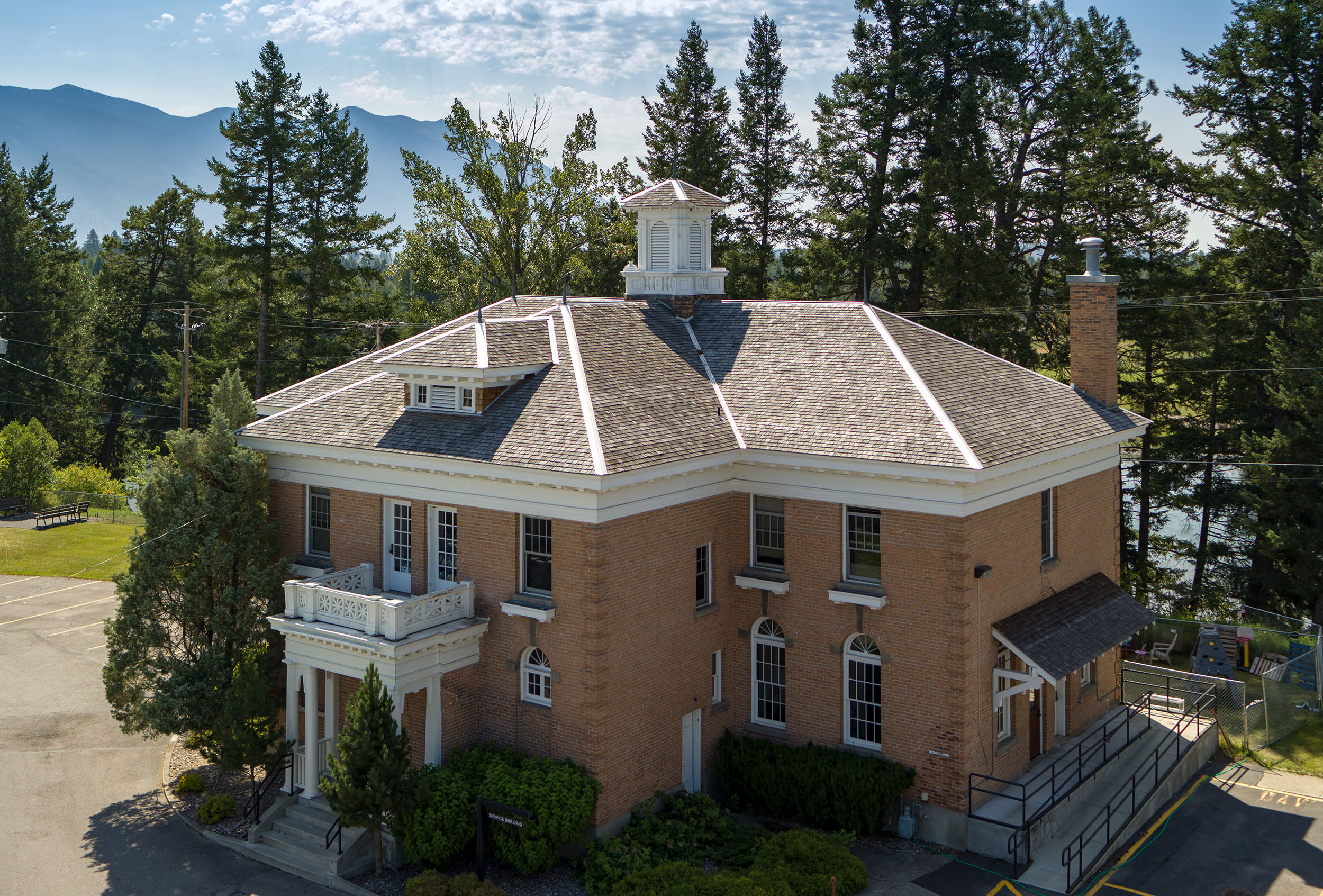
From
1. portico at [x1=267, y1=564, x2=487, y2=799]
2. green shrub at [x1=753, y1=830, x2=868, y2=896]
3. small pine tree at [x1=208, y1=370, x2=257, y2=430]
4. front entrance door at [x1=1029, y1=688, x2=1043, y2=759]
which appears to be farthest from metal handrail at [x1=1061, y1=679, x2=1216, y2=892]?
small pine tree at [x1=208, y1=370, x2=257, y2=430]

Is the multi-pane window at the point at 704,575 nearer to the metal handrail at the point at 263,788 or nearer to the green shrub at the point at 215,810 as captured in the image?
the metal handrail at the point at 263,788

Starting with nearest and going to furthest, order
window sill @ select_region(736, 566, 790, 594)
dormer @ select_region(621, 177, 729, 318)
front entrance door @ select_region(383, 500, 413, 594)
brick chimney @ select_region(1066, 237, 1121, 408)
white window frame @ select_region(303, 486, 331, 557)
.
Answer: window sill @ select_region(736, 566, 790, 594), front entrance door @ select_region(383, 500, 413, 594), white window frame @ select_region(303, 486, 331, 557), brick chimney @ select_region(1066, 237, 1121, 408), dormer @ select_region(621, 177, 729, 318)

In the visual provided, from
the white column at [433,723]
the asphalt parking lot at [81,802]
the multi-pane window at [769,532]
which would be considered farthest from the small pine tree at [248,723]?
the multi-pane window at [769,532]

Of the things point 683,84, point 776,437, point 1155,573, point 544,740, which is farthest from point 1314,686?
point 683,84

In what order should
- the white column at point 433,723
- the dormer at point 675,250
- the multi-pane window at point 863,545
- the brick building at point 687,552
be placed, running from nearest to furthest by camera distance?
the brick building at point 687,552 → the white column at point 433,723 → the multi-pane window at point 863,545 → the dormer at point 675,250

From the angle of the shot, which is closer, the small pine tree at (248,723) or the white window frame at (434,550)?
the small pine tree at (248,723)

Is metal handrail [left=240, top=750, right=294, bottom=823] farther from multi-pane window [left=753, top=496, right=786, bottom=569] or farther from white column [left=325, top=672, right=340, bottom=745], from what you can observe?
multi-pane window [left=753, top=496, right=786, bottom=569]

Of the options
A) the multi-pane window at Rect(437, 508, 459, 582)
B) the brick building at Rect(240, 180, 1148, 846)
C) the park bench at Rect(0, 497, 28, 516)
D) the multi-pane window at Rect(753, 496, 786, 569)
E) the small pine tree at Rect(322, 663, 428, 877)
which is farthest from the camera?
the park bench at Rect(0, 497, 28, 516)
